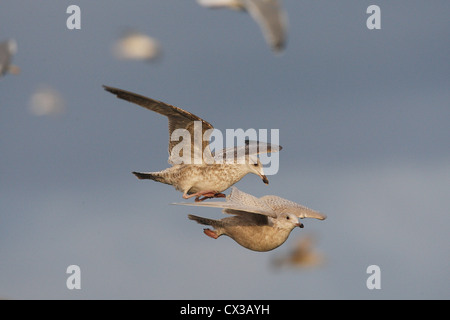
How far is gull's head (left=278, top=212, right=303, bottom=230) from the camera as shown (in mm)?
8430

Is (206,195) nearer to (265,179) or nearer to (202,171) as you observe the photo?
(202,171)

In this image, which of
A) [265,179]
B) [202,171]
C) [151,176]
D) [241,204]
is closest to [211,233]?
[241,204]

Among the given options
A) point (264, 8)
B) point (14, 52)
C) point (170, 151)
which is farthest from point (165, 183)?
point (264, 8)

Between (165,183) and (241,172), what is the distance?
136 centimetres

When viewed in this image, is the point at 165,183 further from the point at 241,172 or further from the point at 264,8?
the point at 264,8

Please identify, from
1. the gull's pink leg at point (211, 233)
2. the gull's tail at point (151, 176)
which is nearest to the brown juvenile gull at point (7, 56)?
the gull's tail at point (151, 176)

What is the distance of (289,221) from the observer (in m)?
8.45

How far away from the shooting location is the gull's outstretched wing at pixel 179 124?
24.6ft

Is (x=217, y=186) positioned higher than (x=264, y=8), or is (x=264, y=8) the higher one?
(x=264, y=8)

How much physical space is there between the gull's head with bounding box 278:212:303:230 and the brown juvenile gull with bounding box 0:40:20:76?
5.06m

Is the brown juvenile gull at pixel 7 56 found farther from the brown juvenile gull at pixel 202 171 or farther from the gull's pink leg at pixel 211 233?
the gull's pink leg at pixel 211 233

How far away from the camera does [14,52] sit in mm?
9984

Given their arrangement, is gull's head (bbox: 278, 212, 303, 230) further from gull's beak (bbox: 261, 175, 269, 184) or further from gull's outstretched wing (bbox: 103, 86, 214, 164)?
gull's outstretched wing (bbox: 103, 86, 214, 164)

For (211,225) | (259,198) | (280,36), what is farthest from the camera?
(259,198)
